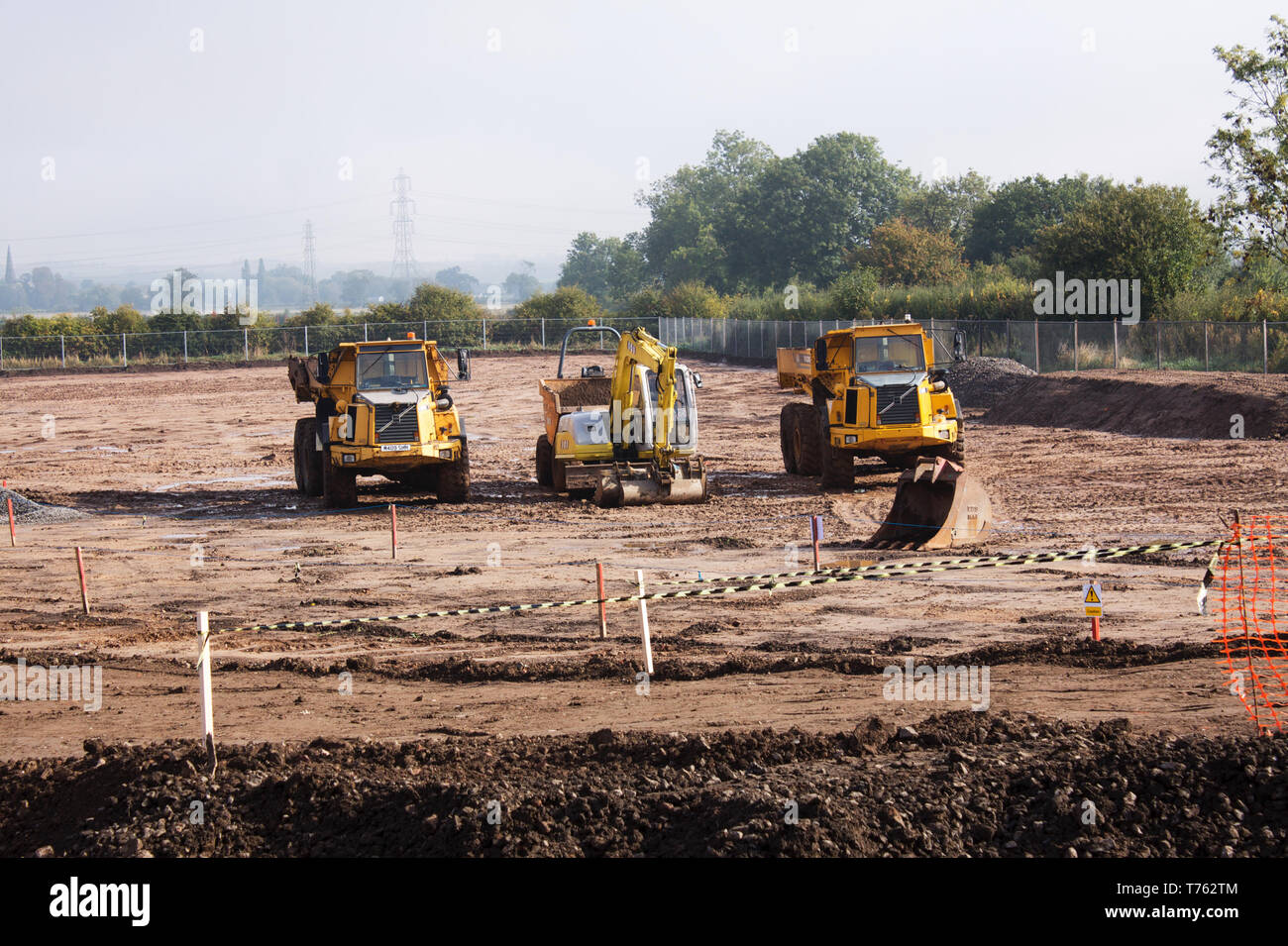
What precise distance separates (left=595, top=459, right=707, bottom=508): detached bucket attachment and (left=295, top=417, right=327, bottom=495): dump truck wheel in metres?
5.15

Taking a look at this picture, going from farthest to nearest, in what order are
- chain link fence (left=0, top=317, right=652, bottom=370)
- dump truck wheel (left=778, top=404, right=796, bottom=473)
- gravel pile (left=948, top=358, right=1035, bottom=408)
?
chain link fence (left=0, top=317, right=652, bottom=370)
gravel pile (left=948, top=358, right=1035, bottom=408)
dump truck wheel (left=778, top=404, right=796, bottom=473)

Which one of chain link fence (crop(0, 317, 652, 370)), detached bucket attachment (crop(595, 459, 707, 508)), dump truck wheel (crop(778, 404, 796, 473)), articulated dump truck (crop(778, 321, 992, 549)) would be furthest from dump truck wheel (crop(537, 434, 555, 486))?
chain link fence (crop(0, 317, 652, 370))

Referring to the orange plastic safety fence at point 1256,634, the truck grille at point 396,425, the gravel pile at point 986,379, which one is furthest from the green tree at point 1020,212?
the orange plastic safety fence at point 1256,634

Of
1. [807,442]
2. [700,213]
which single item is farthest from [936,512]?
[700,213]

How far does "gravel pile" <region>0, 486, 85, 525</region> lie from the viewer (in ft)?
63.8

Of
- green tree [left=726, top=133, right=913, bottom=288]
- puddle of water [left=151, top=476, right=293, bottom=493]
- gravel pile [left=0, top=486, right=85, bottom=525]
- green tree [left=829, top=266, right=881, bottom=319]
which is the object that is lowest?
gravel pile [left=0, top=486, right=85, bottom=525]

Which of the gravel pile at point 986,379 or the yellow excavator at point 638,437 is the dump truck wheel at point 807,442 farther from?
the gravel pile at point 986,379

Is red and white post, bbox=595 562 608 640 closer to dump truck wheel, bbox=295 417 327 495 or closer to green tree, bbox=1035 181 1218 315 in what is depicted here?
dump truck wheel, bbox=295 417 327 495

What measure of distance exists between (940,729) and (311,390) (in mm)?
14941
